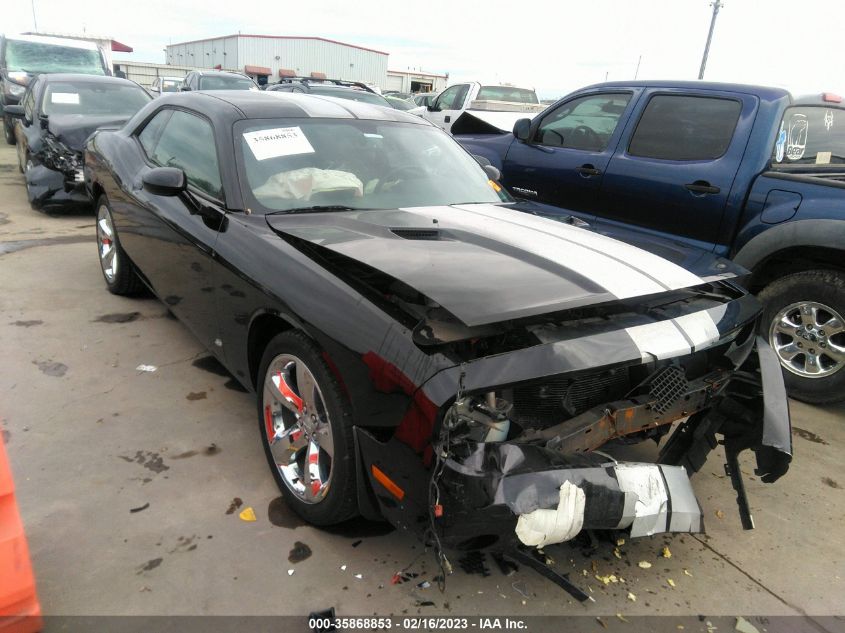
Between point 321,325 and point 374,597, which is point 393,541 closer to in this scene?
point 374,597

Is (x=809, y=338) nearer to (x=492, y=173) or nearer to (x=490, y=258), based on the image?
(x=492, y=173)

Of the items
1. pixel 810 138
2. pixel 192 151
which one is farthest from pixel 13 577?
pixel 810 138

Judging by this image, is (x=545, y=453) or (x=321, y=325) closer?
(x=545, y=453)

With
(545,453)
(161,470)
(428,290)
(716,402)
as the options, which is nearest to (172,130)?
(161,470)

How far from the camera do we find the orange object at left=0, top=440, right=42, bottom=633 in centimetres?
153

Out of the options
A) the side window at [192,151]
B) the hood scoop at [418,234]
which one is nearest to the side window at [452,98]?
the side window at [192,151]

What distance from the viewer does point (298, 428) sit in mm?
2391

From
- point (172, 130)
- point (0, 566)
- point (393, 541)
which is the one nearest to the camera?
point (0, 566)

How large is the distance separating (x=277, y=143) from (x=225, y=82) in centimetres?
1352

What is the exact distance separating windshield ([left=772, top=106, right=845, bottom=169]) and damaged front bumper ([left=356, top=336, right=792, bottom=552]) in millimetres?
2384

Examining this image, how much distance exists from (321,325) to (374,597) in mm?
964

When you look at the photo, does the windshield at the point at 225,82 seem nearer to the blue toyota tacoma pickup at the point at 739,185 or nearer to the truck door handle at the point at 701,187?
the blue toyota tacoma pickup at the point at 739,185

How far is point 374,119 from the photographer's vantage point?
344cm

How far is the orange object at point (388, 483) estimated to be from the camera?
1.86 metres
